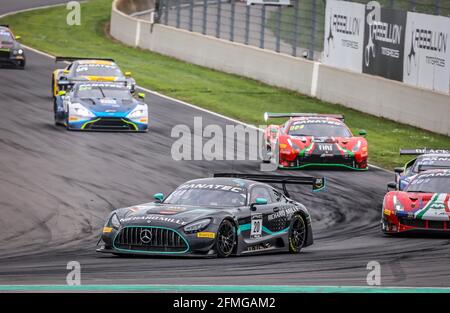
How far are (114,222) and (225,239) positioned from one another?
1419 mm

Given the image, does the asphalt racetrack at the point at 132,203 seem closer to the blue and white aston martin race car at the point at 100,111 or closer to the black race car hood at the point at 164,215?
the blue and white aston martin race car at the point at 100,111

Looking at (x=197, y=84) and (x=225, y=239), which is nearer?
(x=225, y=239)

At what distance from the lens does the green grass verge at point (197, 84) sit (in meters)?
31.1

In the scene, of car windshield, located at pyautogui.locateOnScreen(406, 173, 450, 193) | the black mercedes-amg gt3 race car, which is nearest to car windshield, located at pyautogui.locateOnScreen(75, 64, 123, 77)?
car windshield, located at pyautogui.locateOnScreen(406, 173, 450, 193)

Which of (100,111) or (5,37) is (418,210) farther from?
(5,37)

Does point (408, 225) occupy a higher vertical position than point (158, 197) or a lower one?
lower

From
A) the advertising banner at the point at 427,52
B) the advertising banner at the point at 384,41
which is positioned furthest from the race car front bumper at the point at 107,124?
the advertising banner at the point at 384,41

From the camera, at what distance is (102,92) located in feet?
99.6

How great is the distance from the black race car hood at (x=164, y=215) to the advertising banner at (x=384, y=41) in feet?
63.5

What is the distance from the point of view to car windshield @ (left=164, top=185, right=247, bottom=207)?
626 inches

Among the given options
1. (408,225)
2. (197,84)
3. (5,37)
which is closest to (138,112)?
(197,84)

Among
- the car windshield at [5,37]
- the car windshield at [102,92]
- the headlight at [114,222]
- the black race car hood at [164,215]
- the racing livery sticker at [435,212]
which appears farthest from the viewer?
the car windshield at [5,37]

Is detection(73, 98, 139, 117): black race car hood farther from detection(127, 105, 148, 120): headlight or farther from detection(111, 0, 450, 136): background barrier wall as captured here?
detection(111, 0, 450, 136): background barrier wall

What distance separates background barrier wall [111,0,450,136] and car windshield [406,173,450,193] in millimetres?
11780
